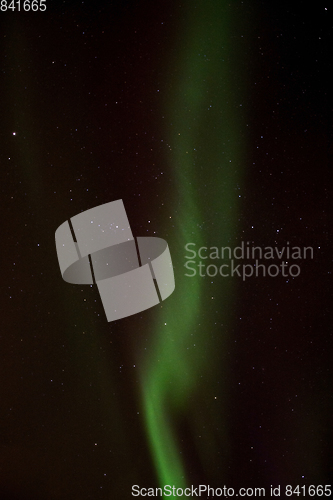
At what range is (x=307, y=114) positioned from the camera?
2.66 ft

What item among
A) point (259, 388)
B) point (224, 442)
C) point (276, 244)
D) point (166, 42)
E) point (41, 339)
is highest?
point (166, 42)

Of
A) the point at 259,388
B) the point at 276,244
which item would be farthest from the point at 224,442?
the point at 276,244

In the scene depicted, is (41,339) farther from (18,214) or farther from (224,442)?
(224,442)

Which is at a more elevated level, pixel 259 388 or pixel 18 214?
pixel 18 214

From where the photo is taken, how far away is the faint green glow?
0.80m

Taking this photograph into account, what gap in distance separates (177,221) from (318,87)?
0.41 meters

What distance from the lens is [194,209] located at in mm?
810

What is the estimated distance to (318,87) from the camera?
0.81 metres

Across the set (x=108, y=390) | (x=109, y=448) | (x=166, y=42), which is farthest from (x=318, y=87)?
(x=109, y=448)

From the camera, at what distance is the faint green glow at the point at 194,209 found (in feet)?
2.64

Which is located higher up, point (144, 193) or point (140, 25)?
point (140, 25)

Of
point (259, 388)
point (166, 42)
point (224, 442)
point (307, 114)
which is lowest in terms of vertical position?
point (224, 442)

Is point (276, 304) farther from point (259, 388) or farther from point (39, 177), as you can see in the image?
point (39, 177)

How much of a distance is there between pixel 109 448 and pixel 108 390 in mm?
125
